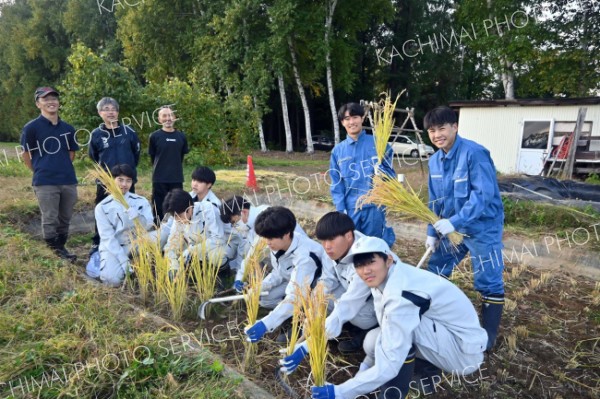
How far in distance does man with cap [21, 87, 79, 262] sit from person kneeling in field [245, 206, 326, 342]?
245 centimetres

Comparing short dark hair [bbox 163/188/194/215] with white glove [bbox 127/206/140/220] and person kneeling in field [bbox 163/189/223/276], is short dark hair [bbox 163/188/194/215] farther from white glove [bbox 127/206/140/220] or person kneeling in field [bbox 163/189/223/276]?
white glove [bbox 127/206/140/220]

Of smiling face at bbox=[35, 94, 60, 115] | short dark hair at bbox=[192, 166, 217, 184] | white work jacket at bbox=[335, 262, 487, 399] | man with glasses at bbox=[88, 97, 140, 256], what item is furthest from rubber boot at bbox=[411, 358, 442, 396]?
smiling face at bbox=[35, 94, 60, 115]

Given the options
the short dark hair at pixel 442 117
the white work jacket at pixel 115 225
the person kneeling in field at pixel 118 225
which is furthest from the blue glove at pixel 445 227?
the white work jacket at pixel 115 225

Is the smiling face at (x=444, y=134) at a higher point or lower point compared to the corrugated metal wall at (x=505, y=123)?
higher

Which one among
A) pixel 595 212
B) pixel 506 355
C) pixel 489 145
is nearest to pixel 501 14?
pixel 489 145

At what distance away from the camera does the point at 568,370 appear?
8.23 feet

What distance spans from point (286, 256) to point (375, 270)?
95cm

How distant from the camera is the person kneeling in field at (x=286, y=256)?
2.46m

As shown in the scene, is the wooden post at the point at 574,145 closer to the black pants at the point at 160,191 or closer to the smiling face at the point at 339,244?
the black pants at the point at 160,191

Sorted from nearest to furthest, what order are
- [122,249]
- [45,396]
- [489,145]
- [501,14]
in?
1. [45,396]
2. [122,249]
3. [489,145]
4. [501,14]

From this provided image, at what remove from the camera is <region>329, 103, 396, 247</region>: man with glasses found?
10.7ft

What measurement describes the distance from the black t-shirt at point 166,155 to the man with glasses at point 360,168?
208 centimetres

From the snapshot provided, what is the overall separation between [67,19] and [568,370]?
24.7m

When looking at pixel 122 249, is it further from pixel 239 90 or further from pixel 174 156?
pixel 239 90
